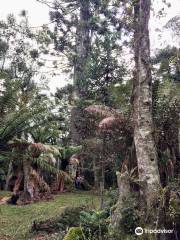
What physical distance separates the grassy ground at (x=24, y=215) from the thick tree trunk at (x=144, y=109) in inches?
97.8

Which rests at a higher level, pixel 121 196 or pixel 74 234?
pixel 121 196

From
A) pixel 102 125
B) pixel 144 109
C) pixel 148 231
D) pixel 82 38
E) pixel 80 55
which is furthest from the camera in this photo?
pixel 82 38

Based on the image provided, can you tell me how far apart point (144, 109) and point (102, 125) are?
1795 millimetres

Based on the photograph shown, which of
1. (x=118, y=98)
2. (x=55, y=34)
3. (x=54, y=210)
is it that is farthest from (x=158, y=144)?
(x=55, y=34)

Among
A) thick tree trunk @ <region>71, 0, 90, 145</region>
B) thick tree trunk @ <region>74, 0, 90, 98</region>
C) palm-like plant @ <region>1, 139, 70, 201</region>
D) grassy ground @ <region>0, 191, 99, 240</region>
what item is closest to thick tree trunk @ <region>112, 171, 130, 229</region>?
grassy ground @ <region>0, 191, 99, 240</region>

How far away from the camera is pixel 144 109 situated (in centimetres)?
662

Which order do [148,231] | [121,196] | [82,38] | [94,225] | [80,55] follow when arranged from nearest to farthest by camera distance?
[148,231], [94,225], [121,196], [80,55], [82,38]

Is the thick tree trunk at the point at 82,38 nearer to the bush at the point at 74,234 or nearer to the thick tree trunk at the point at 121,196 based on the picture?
the thick tree trunk at the point at 121,196

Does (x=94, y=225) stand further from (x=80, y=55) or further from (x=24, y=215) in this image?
(x=80, y=55)

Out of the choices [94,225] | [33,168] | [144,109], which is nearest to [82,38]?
[33,168]

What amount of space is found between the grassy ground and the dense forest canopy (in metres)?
0.41

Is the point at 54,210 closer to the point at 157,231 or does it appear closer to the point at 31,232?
the point at 31,232

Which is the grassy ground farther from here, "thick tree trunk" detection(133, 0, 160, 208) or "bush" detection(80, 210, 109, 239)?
"thick tree trunk" detection(133, 0, 160, 208)

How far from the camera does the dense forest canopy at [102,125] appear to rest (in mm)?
6016
